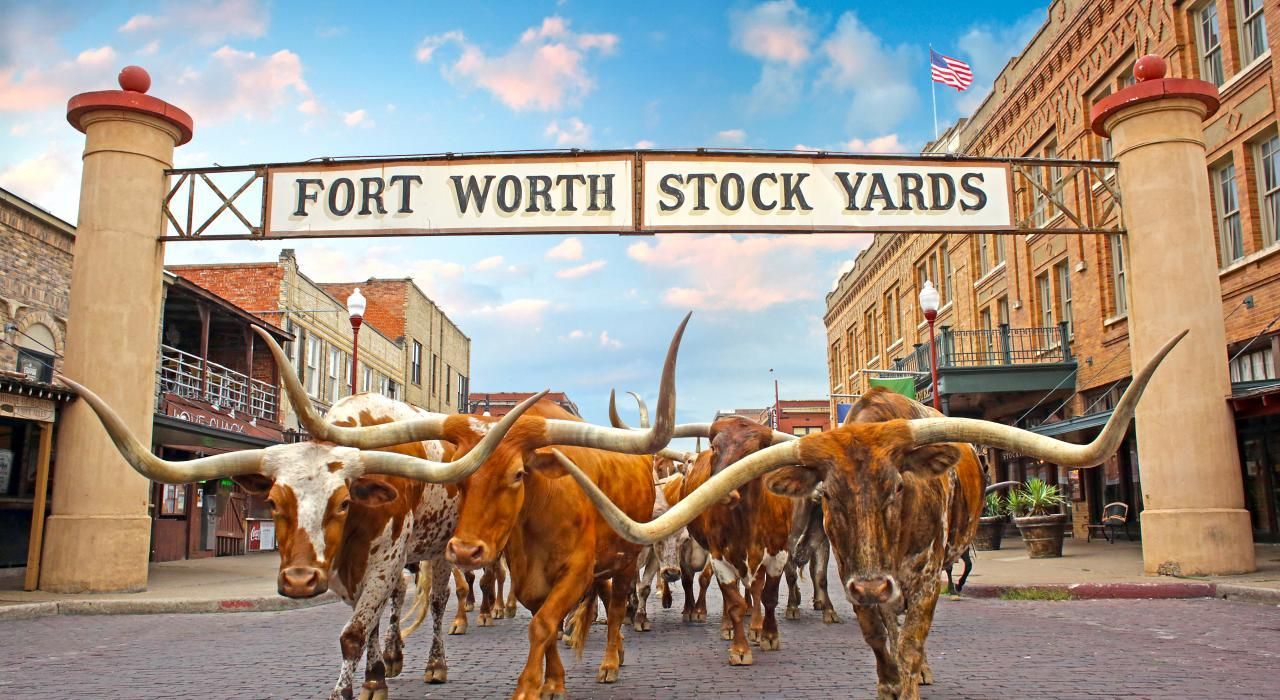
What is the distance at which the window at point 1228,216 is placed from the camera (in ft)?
55.3

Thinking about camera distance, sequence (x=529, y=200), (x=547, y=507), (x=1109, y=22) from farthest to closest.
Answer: (x=1109, y=22), (x=529, y=200), (x=547, y=507)

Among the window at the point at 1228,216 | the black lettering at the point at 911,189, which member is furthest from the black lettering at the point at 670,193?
the window at the point at 1228,216

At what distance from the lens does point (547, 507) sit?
571 cm

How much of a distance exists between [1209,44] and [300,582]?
63.3 feet

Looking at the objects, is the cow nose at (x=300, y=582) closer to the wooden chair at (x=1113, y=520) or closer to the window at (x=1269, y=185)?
the window at (x=1269, y=185)

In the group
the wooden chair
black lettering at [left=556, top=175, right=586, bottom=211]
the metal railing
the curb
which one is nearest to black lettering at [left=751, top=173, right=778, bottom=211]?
black lettering at [left=556, top=175, right=586, bottom=211]

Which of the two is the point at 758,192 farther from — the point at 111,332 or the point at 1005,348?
the point at 1005,348

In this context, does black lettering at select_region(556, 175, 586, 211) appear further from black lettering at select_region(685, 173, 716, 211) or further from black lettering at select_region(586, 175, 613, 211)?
black lettering at select_region(685, 173, 716, 211)

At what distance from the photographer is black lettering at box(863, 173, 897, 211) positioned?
1352 centimetres

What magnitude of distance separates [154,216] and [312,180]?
7.89ft

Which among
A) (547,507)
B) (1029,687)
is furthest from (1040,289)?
(547,507)

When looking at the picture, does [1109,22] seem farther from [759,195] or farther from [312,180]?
[312,180]

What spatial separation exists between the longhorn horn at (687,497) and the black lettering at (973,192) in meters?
10.0

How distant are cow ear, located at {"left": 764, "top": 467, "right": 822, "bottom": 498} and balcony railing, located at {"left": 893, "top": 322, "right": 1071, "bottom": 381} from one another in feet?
61.9
